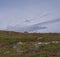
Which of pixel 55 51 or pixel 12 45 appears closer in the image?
pixel 55 51

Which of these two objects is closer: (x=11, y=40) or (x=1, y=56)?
(x=1, y=56)

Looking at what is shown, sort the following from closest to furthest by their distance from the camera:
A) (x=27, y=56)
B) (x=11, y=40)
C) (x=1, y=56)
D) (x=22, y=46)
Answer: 1. (x=27, y=56)
2. (x=1, y=56)
3. (x=22, y=46)
4. (x=11, y=40)

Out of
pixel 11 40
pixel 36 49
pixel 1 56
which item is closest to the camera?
pixel 1 56

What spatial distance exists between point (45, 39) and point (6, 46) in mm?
9577

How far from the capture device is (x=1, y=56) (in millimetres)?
43844

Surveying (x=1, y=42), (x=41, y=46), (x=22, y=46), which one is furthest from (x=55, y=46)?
(x=1, y=42)

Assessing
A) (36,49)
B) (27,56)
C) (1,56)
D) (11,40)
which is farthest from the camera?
(11,40)

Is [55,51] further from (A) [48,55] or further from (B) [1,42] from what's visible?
(B) [1,42]

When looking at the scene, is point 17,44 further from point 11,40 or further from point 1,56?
point 1,56

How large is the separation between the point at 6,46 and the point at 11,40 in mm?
4119

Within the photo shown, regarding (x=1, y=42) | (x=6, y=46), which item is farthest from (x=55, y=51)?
(x=1, y=42)

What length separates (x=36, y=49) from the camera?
47938 mm

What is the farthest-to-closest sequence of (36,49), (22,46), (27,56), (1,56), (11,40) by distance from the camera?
(11,40)
(22,46)
(36,49)
(1,56)
(27,56)

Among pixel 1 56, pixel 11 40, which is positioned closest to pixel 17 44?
pixel 11 40
